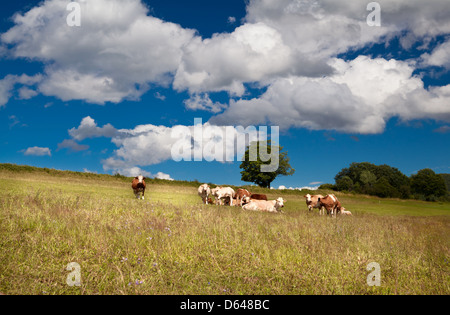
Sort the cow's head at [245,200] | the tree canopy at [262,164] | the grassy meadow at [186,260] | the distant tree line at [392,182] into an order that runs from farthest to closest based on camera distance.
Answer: the distant tree line at [392,182]
the tree canopy at [262,164]
the cow's head at [245,200]
the grassy meadow at [186,260]

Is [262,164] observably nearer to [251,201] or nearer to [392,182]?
[251,201]

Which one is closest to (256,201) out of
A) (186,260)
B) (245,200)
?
(245,200)

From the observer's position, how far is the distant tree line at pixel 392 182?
323 feet

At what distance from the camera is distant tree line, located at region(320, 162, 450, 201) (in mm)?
98562

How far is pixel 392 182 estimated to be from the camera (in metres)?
123

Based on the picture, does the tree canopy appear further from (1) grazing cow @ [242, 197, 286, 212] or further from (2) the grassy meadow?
(2) the grassy meadow

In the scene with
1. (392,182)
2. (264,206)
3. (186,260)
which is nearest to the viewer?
(186,260)

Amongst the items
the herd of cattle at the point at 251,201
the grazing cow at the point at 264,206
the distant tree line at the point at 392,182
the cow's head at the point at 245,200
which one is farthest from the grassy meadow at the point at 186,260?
the distant tree line at the point at 392,182

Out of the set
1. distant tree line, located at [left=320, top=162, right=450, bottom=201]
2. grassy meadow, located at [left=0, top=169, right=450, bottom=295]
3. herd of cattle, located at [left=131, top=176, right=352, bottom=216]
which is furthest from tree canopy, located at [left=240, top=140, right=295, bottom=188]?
grassy meadow, located at [left=0, top=169, right=450, bottom=295]

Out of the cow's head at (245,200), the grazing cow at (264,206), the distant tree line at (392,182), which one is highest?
the distant tree line at (392,182)

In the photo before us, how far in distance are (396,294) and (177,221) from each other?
7343 millimetres

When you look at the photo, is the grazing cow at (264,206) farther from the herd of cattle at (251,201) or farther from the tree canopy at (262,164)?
the tree canopy at (262,164)

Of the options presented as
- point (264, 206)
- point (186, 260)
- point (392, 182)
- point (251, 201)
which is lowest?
point (186, 260)
